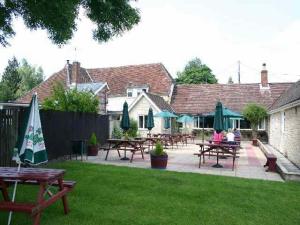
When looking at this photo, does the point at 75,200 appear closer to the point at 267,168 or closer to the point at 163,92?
the point at 267,168

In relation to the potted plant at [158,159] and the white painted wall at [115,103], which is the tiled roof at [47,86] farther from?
Result: the potted plant at [158,159]

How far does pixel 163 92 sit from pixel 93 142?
839 inches

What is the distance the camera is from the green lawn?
607cm

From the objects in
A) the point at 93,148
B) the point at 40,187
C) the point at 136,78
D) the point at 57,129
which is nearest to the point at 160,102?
the point at 136,78

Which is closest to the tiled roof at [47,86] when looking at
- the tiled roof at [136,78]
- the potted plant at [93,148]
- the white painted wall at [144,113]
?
the tiled roof at [136,78]

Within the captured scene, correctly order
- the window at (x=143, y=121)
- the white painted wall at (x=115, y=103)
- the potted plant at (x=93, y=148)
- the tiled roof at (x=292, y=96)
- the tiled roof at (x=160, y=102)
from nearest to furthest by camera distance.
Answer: the tiled roof at (x=292, y=96) < the potted plant at (x=93, y=148) < the tiled roof at (x=160, y=102) < the window at (x=143, y=121) < the white painted wall at (x=115, y=103)

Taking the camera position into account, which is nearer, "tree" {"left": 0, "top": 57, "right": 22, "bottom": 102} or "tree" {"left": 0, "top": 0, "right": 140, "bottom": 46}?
"tree" {"left": 0, "top": 0, "right": 140, "bottom": 46}

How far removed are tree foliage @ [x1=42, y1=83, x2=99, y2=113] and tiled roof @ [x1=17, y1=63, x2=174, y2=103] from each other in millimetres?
17237

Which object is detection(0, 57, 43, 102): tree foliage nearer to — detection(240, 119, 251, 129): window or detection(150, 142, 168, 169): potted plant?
detection(240, 119, 251, 129): window

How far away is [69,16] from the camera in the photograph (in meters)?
6.98

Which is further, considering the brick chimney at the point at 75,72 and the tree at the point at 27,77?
the tree at the point at 27,77

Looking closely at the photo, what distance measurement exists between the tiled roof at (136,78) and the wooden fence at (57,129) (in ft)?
55.7

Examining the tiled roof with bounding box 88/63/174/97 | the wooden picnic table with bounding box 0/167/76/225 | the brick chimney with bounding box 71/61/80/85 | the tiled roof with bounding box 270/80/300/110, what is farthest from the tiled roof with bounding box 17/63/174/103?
the wooden picnic table with bounding box 0/167/76/225

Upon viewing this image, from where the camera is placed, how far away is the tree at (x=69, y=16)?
22.7 feet
